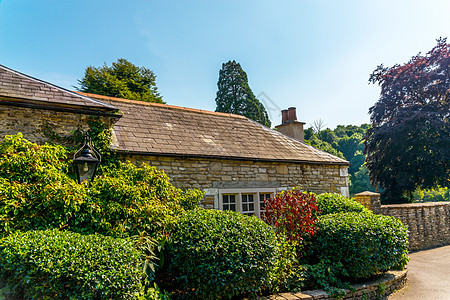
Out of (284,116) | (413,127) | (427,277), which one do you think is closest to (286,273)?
(427,277)

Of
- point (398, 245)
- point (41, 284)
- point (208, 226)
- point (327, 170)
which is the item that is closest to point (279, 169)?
point (327, 170)

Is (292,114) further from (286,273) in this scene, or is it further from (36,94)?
(36,94)

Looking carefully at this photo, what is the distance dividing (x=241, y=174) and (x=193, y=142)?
6.17 feet

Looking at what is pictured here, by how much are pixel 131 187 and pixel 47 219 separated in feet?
4.96

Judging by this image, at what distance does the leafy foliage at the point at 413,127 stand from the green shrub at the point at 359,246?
11521 mm

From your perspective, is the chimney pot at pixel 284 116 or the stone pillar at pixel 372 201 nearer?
the stone pillar at pixel 372 201

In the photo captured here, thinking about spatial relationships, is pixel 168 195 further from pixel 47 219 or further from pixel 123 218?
pixel 47 219

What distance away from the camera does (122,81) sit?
81.9 ft

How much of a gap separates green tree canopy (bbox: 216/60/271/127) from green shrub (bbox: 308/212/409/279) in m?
25.6

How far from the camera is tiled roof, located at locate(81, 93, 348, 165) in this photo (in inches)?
338

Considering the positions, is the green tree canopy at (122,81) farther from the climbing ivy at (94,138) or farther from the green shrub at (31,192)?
the green shrub at (31,192)

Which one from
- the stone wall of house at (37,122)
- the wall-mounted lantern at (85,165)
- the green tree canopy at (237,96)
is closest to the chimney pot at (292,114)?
the stone wall of house at (37,122)

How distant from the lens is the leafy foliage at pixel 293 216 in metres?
7.05

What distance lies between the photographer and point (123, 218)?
5.73 m
